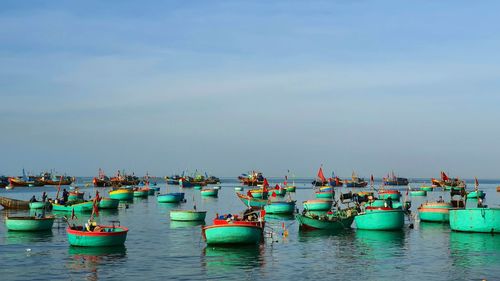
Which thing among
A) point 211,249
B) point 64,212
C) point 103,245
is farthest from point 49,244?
point 64,212

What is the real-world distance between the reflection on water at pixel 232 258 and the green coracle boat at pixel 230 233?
521 mm

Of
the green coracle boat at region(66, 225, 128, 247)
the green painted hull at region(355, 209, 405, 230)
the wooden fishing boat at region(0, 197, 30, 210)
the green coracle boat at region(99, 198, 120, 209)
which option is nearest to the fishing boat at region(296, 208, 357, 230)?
the green painted hull at region(355, 209, 405, 230)

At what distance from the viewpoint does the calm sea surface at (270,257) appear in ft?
109

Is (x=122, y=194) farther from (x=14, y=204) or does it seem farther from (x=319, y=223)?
(x=319, y=223)

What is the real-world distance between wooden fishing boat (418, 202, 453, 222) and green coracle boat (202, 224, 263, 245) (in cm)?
2955

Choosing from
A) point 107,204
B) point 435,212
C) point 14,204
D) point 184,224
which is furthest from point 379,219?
point 14,204

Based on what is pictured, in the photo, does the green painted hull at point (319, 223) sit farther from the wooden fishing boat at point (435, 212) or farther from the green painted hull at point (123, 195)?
the green painted hull at point (123, 195)

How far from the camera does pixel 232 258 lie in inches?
1510

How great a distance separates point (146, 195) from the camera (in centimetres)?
12619

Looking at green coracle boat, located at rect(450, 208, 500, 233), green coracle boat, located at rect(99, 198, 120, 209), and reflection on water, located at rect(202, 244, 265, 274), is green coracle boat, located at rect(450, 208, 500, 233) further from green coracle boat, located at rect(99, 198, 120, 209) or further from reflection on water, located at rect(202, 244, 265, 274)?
green coracle boat, located at rect(99, 198, 120, 209)

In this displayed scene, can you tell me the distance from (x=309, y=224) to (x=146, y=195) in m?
76.3

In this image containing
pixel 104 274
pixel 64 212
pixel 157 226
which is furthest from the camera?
pixel 64 212

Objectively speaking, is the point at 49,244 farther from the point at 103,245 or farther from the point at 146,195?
the point at 146,195

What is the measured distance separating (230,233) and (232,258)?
12.4ft
